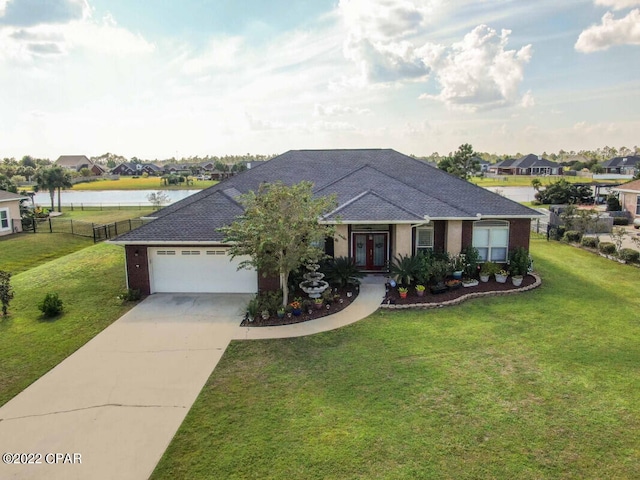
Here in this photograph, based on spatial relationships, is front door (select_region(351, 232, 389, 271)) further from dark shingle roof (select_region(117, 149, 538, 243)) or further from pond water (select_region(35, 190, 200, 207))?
pond water (select_region(35, 190, 200, 207))

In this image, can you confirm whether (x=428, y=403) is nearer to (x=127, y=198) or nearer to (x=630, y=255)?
(x=630, y=255)

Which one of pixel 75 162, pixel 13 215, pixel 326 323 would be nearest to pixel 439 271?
pixel 326 323

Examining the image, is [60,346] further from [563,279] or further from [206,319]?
[563,279]

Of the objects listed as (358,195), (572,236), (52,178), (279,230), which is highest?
(52,178)

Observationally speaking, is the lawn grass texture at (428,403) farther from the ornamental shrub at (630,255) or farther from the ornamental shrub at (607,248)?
the ornamental shrub at (607,248)

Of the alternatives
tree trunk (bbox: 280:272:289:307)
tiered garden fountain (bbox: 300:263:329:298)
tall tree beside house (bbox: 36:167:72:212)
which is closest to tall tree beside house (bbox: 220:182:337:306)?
tree trunk (bbox: 280:272:289:307)

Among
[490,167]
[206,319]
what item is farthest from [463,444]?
[490,167]
